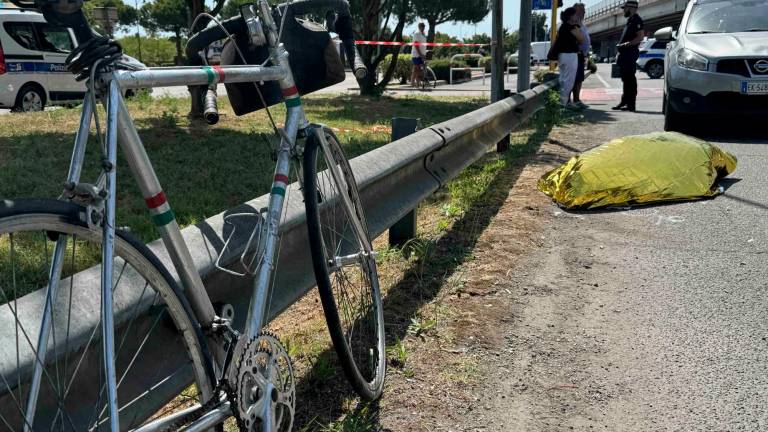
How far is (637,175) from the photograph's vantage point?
6.11m

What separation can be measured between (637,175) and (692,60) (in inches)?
168

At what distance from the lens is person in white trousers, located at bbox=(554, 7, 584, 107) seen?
45.6 ft

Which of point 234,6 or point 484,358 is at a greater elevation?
point 234,6

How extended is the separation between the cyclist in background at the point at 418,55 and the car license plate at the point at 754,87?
16207mm

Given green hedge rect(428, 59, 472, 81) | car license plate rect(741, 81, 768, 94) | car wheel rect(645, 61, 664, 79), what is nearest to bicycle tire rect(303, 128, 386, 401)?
car license plate rect(741, 81, 768, 94)

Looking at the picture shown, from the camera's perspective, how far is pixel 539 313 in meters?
3.79

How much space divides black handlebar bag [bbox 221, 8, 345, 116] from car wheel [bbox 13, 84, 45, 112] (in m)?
16.2

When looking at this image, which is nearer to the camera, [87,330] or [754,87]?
[87,330]

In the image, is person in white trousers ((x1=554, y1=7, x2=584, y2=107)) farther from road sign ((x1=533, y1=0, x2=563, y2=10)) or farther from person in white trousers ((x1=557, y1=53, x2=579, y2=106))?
road sign ((x1=533, y1=0, x2=563, y2=10))

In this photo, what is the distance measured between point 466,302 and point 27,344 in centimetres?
266

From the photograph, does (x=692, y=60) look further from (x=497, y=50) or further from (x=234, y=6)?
(x=234, y=6)

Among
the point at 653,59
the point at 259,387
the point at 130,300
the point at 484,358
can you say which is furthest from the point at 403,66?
the point at 130,300

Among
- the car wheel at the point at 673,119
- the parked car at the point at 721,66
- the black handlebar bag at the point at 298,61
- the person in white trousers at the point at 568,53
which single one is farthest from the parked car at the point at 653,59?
the black handlebar bag at the point at 298,61

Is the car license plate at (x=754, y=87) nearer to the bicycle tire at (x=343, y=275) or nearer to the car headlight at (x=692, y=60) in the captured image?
the car headlight at (x=692, y=60)
